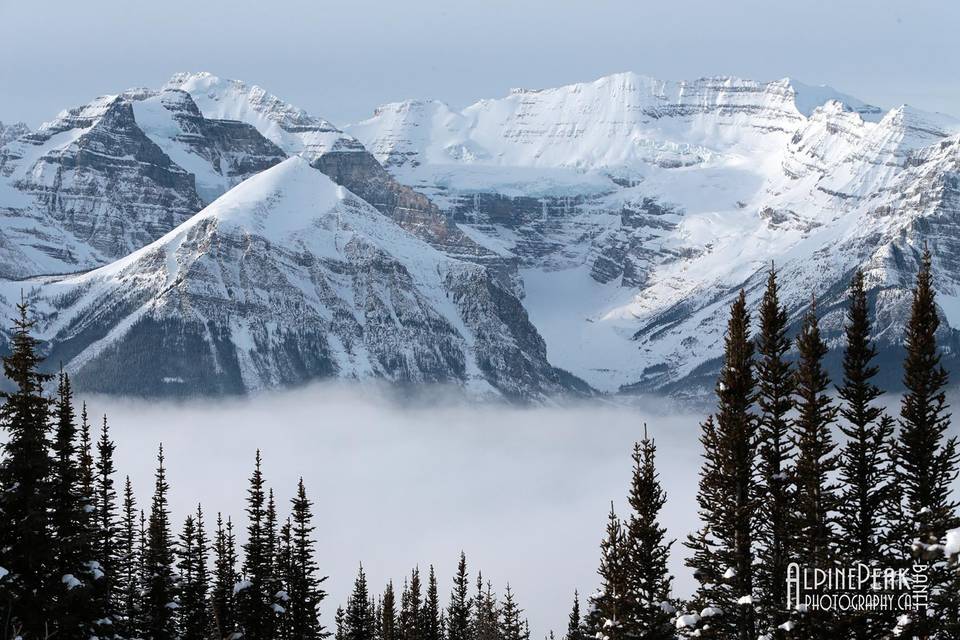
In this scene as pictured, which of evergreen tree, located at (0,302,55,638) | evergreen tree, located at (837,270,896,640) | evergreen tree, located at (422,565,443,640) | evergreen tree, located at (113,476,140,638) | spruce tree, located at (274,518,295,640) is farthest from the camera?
evergreen tree, located at (422,565,443,640)

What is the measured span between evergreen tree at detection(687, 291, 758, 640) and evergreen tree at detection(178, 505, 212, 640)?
181 ft

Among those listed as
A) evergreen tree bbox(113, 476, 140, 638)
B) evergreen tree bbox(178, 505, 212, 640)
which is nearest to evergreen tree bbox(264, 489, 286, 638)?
evergreen tree bbox(178, 505, 212, 640)

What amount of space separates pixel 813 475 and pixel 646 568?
8893 millimetres

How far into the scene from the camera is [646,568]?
82.1m

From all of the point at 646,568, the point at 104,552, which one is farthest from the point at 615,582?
the point at 104,552

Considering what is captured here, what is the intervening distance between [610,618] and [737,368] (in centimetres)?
1315

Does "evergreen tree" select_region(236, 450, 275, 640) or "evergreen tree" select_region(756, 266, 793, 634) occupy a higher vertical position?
"evergreen tree" select_region(756, 266, 793, 634)

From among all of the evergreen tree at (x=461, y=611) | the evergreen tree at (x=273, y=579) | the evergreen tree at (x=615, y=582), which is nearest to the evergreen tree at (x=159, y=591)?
the evergreen tree at (x=273, y=579)

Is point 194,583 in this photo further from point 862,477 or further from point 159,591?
point 862,477

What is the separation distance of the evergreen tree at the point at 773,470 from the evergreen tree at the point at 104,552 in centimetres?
2939

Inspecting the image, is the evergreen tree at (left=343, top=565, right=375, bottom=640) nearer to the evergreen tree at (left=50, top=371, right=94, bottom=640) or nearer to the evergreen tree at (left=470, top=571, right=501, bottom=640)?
the evergreen tree at (left=470, top=571, right=501, bottom=640)

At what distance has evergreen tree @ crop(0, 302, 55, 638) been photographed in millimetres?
74062

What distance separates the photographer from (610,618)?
273ft

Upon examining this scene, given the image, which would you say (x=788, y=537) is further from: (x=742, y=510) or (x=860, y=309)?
(x=860, y=309)
